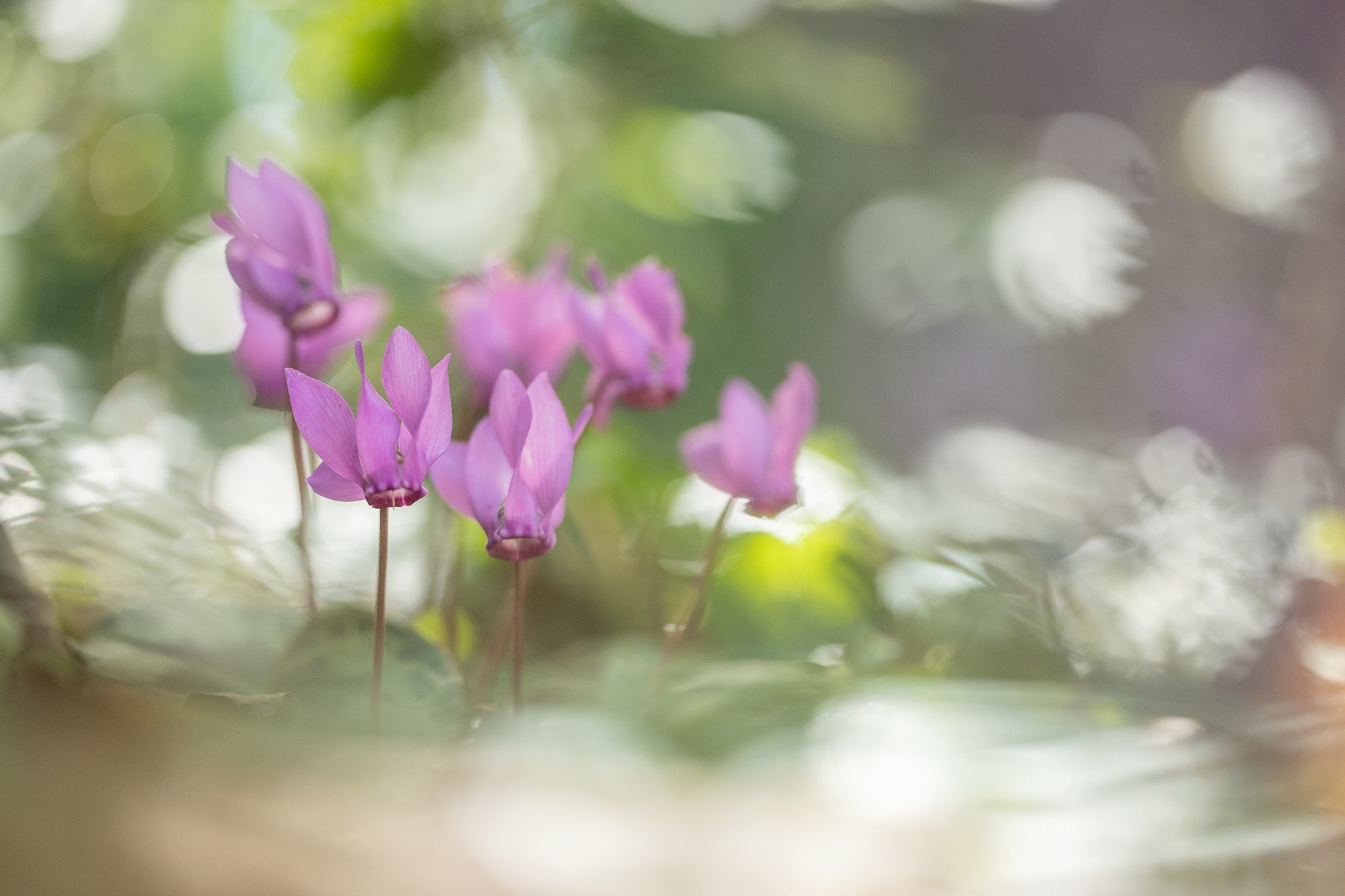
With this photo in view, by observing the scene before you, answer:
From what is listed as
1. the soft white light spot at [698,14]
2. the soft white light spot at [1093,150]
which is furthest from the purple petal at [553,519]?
the soft white light spot at [1093,150]

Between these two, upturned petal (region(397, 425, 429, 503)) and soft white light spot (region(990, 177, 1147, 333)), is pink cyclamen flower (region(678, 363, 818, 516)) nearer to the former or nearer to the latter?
upturned petal (region(397, 425, 429, 503))

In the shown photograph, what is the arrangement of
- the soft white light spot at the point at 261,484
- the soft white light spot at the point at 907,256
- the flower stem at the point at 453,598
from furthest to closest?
1. the soft white light spot at the point at 907,256
2. the soft white light spot at the point at 261,484
3. the flower stem at the point at 453,598

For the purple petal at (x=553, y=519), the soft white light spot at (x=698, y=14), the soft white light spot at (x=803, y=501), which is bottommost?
the soft white light spot at (x=803, y=501)

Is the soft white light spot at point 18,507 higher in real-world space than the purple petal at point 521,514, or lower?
lower

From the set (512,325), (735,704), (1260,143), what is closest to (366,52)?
(512,325)

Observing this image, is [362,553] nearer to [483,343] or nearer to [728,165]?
[483,343]

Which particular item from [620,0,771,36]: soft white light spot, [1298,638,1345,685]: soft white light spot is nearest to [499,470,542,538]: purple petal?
[1298,638,1345,685]: soft white light spot

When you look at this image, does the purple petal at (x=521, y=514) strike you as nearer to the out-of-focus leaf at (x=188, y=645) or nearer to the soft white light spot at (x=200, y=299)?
the out-of-focus leaf at (x=188, y=645)
